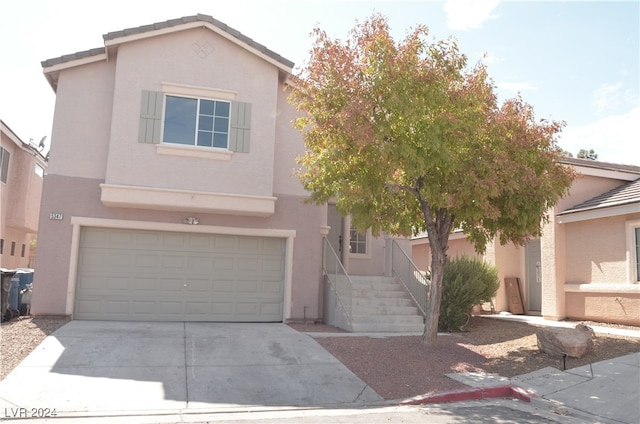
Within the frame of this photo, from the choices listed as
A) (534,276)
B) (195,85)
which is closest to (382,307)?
(534,276)

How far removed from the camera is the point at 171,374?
309 inches

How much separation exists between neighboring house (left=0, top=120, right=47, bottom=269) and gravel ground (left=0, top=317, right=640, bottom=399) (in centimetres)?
973

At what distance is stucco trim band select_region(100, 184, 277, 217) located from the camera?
11352 millimetres

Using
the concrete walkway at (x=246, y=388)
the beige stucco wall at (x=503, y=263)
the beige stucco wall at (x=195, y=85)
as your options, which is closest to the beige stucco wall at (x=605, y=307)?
the beige stucco wall at (x=503, y=263)

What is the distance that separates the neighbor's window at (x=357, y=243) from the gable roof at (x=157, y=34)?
17.1 feet

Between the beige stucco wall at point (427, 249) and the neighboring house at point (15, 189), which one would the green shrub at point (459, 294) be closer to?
the beige stucco wall at point (427, 249)

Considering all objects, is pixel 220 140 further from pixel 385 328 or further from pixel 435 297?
pixel 435 297

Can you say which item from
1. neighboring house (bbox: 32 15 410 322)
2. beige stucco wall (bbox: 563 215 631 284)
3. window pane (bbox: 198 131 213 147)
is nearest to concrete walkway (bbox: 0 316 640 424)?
neighboring house (bbox: 32 15 410 322)

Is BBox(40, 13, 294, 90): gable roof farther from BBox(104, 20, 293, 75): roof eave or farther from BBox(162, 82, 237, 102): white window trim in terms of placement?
BBox(162, 82, 237, 102): white window trim

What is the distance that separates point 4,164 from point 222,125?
10999 mm

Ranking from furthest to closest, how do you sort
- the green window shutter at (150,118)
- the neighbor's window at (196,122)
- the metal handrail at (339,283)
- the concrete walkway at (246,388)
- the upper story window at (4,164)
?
1. the upper story window at (4,164)
2. the neighbor's window at (196,122)
3. the metal handrail at (339,283)
4. the green window shutter at (150,118)
5. the concrete walkway at (246,388)

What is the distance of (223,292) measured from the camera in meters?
12.3

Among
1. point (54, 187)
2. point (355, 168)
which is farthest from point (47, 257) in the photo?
point (355, 168)

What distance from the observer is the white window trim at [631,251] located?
11.4 meters
